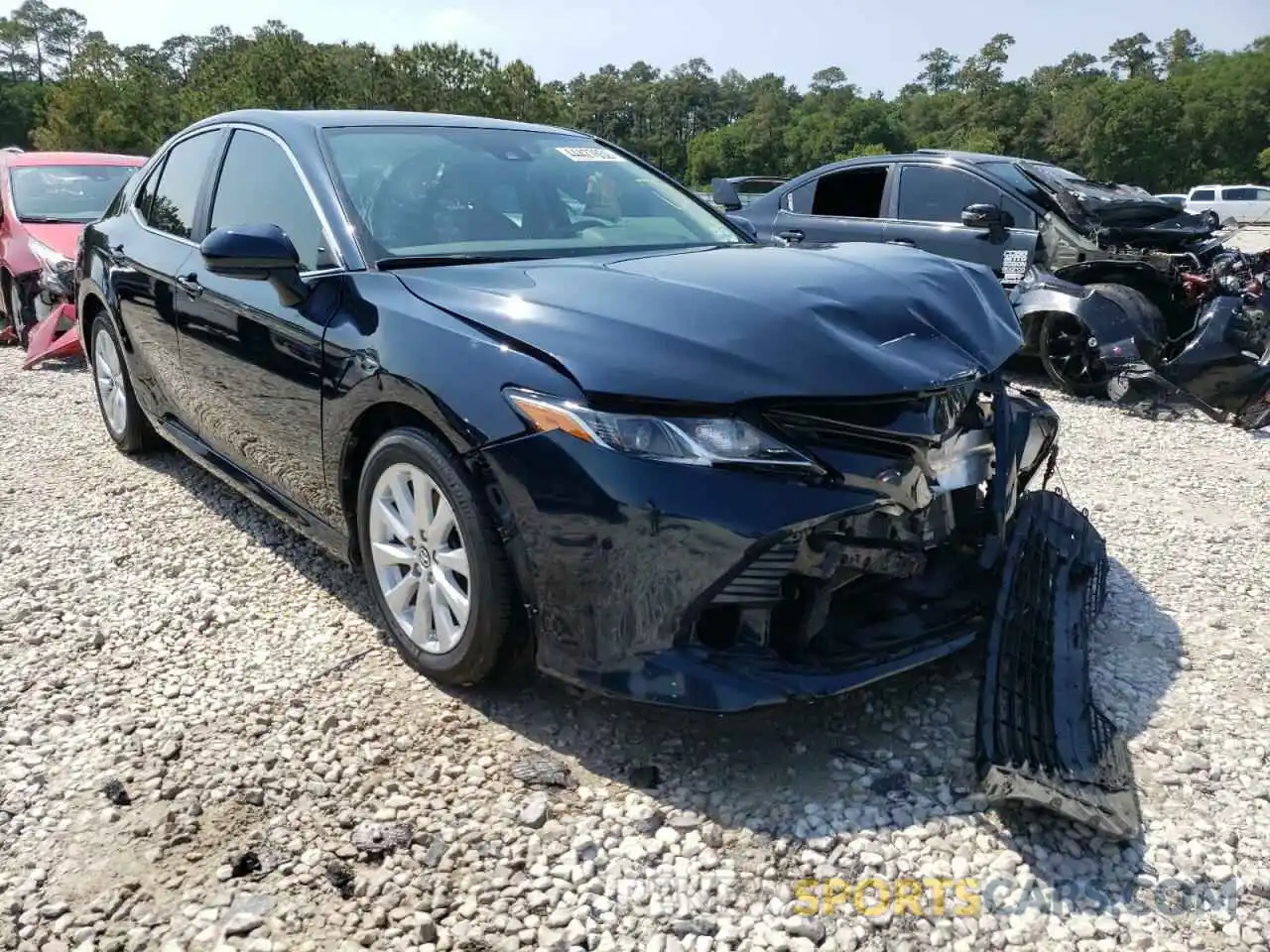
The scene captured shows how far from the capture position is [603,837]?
223 centimetres

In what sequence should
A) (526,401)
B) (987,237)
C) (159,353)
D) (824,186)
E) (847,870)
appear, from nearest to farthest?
(847,870)
(526,401)
(159,353)
(987,237)
(824,186)

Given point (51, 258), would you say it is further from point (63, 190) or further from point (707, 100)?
point (707, 100)

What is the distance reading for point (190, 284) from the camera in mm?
3715

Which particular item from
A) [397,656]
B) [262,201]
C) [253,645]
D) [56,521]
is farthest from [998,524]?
[56,521]

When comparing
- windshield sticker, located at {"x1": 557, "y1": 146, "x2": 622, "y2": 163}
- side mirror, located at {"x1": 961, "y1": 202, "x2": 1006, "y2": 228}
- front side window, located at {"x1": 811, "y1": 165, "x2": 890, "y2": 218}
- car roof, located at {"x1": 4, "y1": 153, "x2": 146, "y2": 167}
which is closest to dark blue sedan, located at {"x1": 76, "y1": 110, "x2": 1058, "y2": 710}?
windshield sticker, located at {"x1": 557, "y1": 146, "x2": 622, "y2": 163}

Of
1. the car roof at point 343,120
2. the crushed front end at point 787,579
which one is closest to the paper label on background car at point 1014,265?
the car roof at point 343,120

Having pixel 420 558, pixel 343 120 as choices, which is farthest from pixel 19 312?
pixel 420 558

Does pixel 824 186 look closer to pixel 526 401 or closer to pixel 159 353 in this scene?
pixel 159 353

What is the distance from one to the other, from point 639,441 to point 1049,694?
1248mm

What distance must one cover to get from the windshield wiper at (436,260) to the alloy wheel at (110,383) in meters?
2.54

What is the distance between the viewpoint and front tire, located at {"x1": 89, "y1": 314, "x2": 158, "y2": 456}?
4.84 meters

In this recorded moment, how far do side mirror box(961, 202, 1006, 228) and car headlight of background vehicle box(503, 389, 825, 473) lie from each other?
567cm

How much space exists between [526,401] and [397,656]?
3.68 ft

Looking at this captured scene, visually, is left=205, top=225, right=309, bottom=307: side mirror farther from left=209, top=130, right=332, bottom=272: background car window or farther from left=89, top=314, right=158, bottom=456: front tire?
left=89, top=314, right=158, bottom=456: front tire
